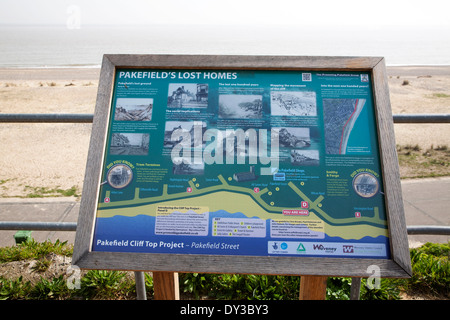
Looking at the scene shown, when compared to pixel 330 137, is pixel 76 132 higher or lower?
higher

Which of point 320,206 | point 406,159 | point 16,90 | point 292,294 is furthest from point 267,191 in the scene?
point 16,90

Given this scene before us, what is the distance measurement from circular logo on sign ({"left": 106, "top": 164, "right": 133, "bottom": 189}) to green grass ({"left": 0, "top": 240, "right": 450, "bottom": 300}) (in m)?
1.08

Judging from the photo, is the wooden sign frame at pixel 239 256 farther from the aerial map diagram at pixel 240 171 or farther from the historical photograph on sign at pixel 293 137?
the historical photograph on sign at pixel 293 137

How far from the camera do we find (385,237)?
1.55m

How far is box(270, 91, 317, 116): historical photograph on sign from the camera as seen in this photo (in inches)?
67.6

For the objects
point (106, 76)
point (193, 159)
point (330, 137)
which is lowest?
point (193, 159)

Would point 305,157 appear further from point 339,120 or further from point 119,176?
point 119,176

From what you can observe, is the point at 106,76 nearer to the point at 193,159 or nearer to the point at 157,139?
the point at 157,139

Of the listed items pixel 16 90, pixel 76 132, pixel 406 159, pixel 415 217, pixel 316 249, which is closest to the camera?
pixel 316 249

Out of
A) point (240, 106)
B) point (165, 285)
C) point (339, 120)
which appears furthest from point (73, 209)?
point (339, 120)

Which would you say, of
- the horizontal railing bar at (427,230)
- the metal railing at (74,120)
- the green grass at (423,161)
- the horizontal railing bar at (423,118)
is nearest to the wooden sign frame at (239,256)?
the metal railing at (74,120)

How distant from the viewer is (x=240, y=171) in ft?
5.39

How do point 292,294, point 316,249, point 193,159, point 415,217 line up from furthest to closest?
point 415,217 < point 292,294 < point 193,159 < point 316,249

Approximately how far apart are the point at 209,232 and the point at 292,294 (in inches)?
44.1
